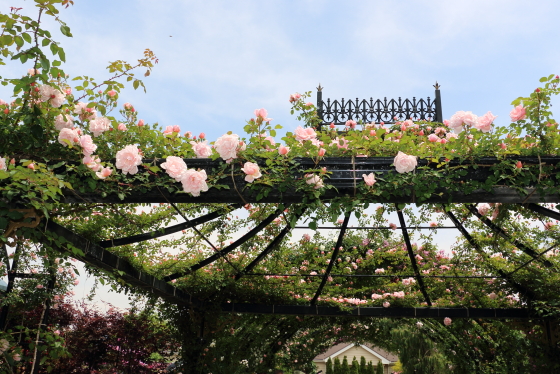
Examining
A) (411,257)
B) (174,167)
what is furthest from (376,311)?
(174,167)

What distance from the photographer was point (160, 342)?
725 cm

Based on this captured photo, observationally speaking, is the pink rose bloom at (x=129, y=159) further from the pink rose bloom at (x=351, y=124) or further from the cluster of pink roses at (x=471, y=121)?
the cluster of pink roses at (x=471, y=121)

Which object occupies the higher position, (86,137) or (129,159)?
(86,137)

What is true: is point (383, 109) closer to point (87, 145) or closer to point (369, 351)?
point (87, 145)

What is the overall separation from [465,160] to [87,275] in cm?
343

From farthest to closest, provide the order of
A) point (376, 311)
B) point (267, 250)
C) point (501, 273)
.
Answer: point (376, 311) < point (501, 273) < point (267, 250)

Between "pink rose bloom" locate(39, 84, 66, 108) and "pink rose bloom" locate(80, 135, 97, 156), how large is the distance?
0.31 meters

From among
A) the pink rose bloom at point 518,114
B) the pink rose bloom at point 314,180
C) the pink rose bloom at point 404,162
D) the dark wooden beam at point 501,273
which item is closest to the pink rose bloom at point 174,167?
the pink rose bloom at point 314,180

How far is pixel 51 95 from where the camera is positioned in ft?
9.17

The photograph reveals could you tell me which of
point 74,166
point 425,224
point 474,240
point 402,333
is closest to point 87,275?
point 74,166

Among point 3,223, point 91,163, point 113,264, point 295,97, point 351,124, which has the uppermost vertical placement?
point 295,97

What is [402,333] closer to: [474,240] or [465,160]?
[474,240]

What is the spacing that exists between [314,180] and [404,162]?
493 mm

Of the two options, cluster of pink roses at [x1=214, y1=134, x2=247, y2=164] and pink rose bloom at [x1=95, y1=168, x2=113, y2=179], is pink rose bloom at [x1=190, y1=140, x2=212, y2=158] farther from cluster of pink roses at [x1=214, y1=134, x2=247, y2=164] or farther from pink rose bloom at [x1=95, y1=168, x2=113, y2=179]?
pink rose bloom at [x1=95, y1=168, x2=113, y2=179]
